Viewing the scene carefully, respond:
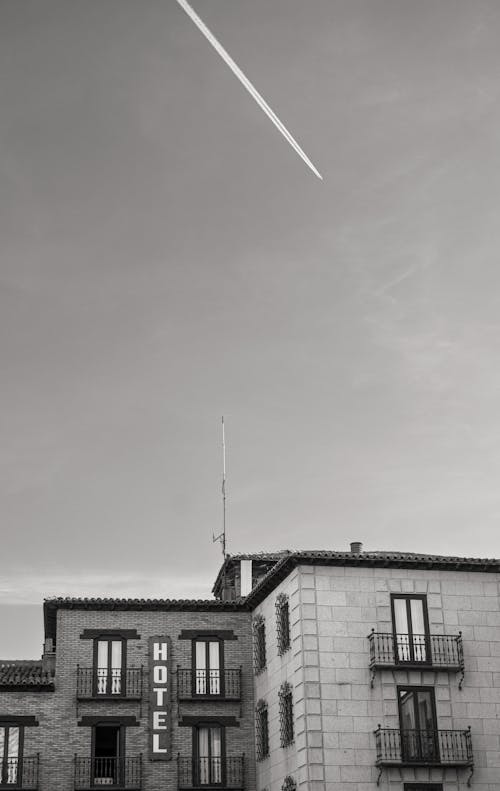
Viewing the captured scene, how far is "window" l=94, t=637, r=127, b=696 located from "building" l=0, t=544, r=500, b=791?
0.19ft

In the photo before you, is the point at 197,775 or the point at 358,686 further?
the point at 197,775

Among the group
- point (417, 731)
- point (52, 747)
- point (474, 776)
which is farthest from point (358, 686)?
point (52, 747)

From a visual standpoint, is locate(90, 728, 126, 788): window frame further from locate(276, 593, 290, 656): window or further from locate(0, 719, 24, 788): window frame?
locate(276, 593, 290, 656): window

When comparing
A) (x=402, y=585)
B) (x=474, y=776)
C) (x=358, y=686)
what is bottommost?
(x=474, y=776)

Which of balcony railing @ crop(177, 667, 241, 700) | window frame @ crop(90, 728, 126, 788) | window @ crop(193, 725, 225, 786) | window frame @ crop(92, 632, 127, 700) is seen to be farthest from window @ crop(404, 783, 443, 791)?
window frame @ crop(92, 632, 127, 700)

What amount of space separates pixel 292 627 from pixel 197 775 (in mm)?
7724

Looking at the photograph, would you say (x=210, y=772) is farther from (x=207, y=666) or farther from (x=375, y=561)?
(x=375, y=561)

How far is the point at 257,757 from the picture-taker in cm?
4356

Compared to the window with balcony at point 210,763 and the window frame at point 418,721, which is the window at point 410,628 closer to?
the window frame at point 418,721

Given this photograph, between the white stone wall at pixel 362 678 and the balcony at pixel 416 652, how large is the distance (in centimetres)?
30

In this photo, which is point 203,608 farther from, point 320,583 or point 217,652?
point 320,583

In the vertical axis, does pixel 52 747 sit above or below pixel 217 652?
below

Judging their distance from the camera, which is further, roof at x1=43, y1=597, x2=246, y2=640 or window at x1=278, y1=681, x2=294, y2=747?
roof at x1=43, y1=597, x2=246, y2=640

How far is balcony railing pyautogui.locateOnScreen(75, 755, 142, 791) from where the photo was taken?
41781 millimetres
